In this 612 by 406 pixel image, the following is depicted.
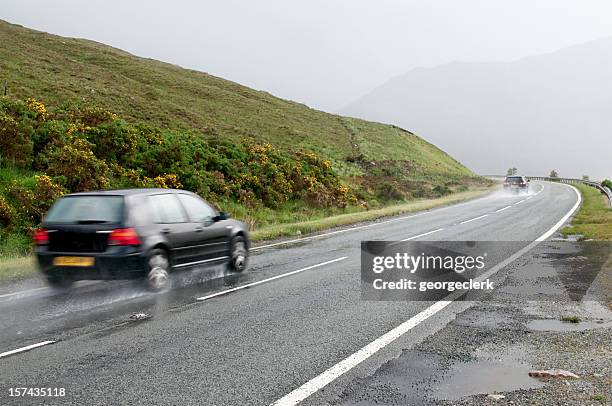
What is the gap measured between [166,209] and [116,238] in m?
1.26

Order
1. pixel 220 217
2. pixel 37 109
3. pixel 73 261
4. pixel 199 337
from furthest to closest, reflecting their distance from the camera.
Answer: pixel 37 109 → pixel 220 217 → pixel 73 261 → pixel 199 337

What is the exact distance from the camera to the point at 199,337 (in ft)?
20.9

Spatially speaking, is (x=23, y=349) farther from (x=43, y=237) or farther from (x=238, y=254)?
(x=238, y=254)

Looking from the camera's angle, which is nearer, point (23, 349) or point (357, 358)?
point (357, 358)

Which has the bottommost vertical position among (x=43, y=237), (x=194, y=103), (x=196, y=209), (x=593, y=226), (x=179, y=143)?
(x=593, y=226)

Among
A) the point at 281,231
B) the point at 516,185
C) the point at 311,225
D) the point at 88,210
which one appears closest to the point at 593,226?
the point at 311,225

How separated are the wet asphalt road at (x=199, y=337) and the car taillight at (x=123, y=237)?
84cm

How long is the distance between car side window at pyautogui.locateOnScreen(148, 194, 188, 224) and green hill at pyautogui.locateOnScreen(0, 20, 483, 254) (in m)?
7.01

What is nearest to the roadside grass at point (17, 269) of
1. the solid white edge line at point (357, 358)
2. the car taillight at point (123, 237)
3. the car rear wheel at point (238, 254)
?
the car taillight at point (123, 237)

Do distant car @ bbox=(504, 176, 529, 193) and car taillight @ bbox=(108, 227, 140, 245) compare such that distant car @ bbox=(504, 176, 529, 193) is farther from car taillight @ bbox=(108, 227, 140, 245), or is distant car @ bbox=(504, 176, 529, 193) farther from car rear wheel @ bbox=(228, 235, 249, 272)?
car taillight @ bbox=(108, 227, 140, 245)

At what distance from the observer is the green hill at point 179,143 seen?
19.4m

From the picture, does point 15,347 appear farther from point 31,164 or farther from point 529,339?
point 31,164

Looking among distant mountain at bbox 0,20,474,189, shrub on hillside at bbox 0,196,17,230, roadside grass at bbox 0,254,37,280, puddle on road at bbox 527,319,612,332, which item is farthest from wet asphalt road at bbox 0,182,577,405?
distant mountain at bbox 0,20,474,189

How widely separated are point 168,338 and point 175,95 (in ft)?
149
